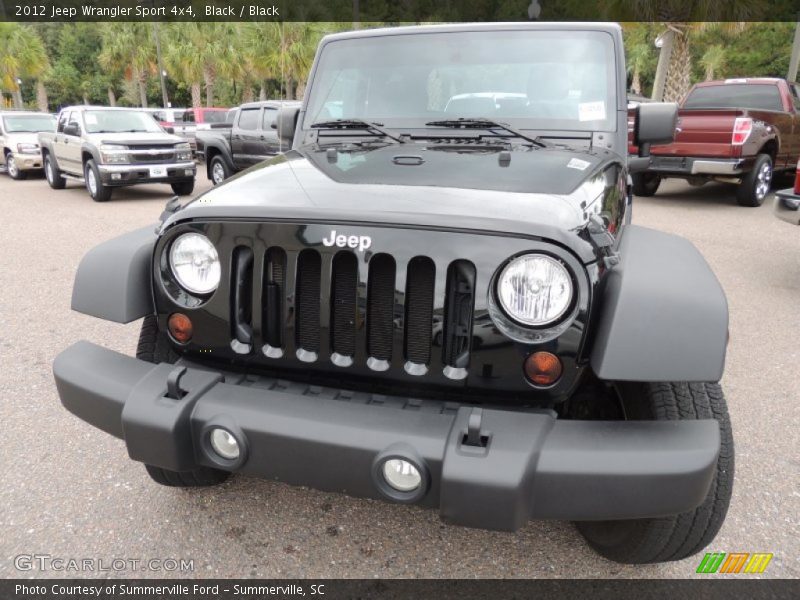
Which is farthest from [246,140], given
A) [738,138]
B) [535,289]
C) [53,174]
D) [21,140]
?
[535,289]

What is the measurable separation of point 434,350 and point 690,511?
864 millimetres

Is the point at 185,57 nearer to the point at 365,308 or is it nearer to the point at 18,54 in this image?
the point at 18,54

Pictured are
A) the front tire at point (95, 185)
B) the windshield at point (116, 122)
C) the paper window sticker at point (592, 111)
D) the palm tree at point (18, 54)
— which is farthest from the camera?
the palm tree at point (18, 54)

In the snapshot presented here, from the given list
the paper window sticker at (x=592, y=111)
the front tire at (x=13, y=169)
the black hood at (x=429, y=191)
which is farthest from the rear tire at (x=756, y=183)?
the front tire at (x=13, y=169)

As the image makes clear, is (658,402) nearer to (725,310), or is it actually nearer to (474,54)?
(725,310)

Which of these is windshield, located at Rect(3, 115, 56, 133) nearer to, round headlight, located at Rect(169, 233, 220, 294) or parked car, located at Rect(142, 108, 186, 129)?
parked car, located at Rect(142, 108, 186, 129)

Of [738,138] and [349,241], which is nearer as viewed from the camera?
[349,241]

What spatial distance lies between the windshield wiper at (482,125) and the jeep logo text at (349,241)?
48.7 inches

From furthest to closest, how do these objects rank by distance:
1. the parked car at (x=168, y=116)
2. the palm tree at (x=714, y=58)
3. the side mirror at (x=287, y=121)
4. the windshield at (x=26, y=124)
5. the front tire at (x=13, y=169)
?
the palm tree at (x=714, y=58) → the parked car at (x=168, y=116) → the windshield at (x=26, y=124) → the front tire at (x=13, y=169) → the side mirror at (x=287, y=121)

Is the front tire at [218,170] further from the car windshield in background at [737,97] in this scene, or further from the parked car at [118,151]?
the car windshield in background at [737,97]

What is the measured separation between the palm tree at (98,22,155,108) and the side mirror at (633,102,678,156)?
144 ft

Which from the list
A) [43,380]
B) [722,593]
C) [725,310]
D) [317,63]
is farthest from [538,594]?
[43,380]

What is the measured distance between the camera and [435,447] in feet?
5.34

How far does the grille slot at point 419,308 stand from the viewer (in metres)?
1.80
